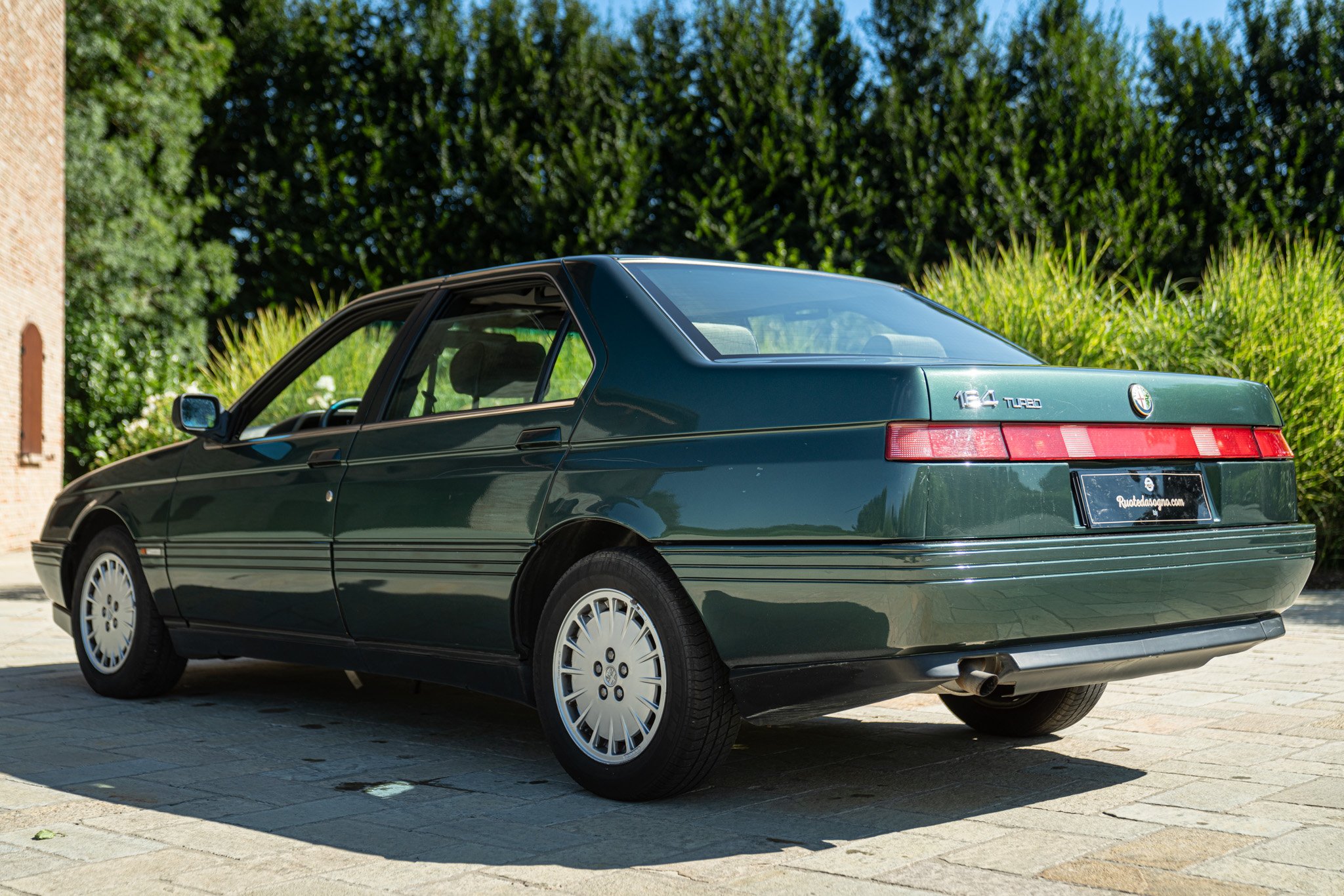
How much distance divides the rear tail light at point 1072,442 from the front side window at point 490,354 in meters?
1.33

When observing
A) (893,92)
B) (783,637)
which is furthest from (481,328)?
(893,92)

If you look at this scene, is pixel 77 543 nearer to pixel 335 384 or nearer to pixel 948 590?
pixel 948 590

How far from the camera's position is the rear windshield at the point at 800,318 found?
416 cm

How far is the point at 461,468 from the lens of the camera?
4.45 metres

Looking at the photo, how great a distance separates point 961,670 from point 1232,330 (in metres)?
8.39

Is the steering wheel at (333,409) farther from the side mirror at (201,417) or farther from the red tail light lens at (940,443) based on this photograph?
the red tail light lens at (940,443)

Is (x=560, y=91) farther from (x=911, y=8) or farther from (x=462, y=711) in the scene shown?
(x=462, y=711)

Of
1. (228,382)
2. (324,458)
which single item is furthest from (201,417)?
(228,382)

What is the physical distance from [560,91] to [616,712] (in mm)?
20384

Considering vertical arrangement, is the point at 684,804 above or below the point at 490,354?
below

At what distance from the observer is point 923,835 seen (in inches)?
140

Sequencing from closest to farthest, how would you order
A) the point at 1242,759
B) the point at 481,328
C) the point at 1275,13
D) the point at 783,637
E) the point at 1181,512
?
the point at 783,637
the point at 1181,512
the point at 1242,759
the point at 481,328
the point at 1275,13

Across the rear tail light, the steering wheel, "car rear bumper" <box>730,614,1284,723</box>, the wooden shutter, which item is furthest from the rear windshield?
the wooden shutter

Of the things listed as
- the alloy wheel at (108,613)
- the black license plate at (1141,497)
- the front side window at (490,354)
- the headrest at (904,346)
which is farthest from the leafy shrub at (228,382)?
the black license plate at (1141,497)
